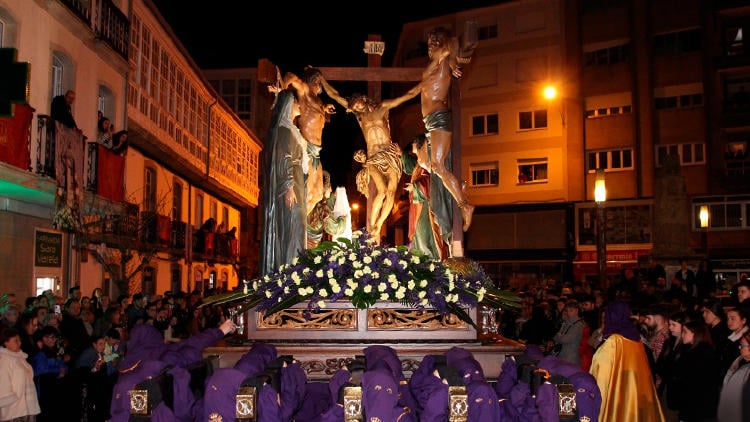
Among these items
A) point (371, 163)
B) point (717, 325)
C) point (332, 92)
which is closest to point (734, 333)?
point (717, 325)

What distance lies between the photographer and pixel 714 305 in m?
9.56

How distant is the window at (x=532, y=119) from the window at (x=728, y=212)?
780 cm

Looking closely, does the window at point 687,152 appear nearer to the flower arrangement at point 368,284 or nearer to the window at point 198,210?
the window at point 198,210

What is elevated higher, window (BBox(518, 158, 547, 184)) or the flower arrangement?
window (BBox(518, 158, 547, 184))

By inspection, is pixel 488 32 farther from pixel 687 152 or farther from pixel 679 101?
pixel 687 152

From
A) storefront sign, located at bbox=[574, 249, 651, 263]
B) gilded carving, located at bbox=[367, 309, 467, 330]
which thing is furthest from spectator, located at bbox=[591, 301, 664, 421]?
storefront sign, located at bbox=[574, 249, 651, 263]

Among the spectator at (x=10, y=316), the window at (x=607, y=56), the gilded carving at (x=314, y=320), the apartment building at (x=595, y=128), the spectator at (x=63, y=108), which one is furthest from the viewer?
the window at (x=607, y=56)

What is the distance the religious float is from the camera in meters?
7.63

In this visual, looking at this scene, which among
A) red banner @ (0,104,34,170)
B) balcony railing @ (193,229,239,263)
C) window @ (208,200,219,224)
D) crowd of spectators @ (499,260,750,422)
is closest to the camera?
crowd of spectators @ (499,260,750,422)

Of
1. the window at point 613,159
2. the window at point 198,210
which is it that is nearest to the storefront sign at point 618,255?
the window at point 613,159

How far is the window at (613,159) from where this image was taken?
33.6 metres

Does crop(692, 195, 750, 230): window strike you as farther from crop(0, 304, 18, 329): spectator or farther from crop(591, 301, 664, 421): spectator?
crop(0, 304, 18, 329): spectator

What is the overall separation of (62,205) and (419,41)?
2593 centimetres

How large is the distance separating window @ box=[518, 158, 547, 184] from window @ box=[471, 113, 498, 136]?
2083 millimetres
